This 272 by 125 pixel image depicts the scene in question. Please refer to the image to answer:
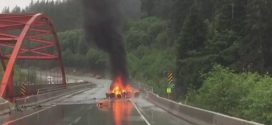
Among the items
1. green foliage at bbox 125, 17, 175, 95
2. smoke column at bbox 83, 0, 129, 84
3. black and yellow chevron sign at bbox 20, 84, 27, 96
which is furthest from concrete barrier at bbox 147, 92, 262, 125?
green foliage at bbox 125, 17, 175, 95

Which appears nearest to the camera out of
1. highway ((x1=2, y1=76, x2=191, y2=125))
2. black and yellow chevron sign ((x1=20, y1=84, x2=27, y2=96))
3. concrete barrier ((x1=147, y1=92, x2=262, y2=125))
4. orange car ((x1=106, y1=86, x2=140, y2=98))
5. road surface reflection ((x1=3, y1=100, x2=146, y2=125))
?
concrete barrier ((x1=147, y1=92, x2=262, y2=125))

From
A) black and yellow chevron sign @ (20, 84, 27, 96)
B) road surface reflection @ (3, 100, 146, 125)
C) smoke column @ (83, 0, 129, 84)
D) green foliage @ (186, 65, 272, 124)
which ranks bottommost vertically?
road surface reflection @ (3, 100, 146, 125)

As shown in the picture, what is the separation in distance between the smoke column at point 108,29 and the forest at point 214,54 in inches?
73.2

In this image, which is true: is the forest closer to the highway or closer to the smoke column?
the smoke column

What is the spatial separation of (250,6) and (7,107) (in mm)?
29583

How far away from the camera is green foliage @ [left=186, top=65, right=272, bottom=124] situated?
67.7ft

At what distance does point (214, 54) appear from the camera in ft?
194

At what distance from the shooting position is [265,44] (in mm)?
52844

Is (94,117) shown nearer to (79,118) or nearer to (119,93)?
(79,118)

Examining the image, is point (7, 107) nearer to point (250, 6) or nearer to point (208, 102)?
point (208, 102)

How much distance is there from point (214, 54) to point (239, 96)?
110 feet

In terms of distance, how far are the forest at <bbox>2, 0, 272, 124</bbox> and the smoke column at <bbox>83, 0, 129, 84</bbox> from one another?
1861mm

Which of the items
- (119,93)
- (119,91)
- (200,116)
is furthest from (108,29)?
(200,116)

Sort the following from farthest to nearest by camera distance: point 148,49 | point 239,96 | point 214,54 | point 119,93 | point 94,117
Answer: point 148,49
point 119,93
point 214,54
point 94,117
point 239,96
